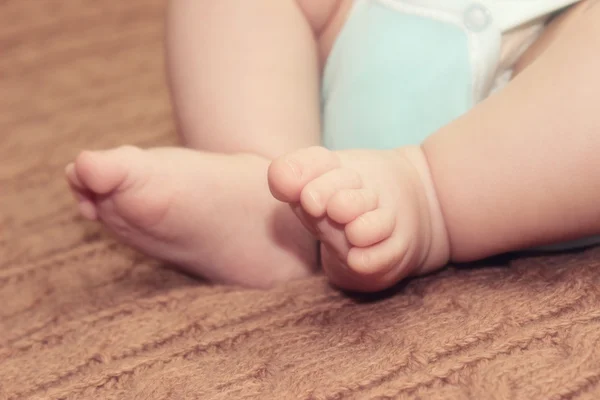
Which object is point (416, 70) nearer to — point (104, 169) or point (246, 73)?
point (246, 73)

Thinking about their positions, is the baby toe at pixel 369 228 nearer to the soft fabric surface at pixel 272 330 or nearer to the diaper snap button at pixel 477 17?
the soft fabric surface at pixel 272 330

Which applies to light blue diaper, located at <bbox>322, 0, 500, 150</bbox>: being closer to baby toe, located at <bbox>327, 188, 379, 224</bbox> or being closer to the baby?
the baby

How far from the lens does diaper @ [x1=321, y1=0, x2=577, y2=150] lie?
0.57 metres

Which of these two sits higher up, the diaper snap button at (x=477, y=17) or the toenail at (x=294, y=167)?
the diaper snap button at (x=477, y=17)

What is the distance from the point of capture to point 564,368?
15.8 inches

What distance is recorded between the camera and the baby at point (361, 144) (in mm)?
458

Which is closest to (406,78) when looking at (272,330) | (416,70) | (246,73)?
(416,70)

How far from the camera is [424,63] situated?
1.91ft

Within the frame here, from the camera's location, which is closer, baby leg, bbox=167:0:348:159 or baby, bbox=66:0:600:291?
baby, bbox=66:0:600:291

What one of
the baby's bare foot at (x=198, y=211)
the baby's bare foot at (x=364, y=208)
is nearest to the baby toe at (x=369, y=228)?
the baby's bare foot at (x=364, y=208)

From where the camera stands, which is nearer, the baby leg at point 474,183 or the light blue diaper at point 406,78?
the baby leg at point 474,183

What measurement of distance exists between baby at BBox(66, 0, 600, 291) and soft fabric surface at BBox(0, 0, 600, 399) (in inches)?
1.2

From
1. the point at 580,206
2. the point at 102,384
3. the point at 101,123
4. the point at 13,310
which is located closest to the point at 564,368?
the point at 580,206

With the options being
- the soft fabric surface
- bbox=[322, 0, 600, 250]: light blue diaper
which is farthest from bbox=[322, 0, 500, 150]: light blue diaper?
the soft fabric surface
